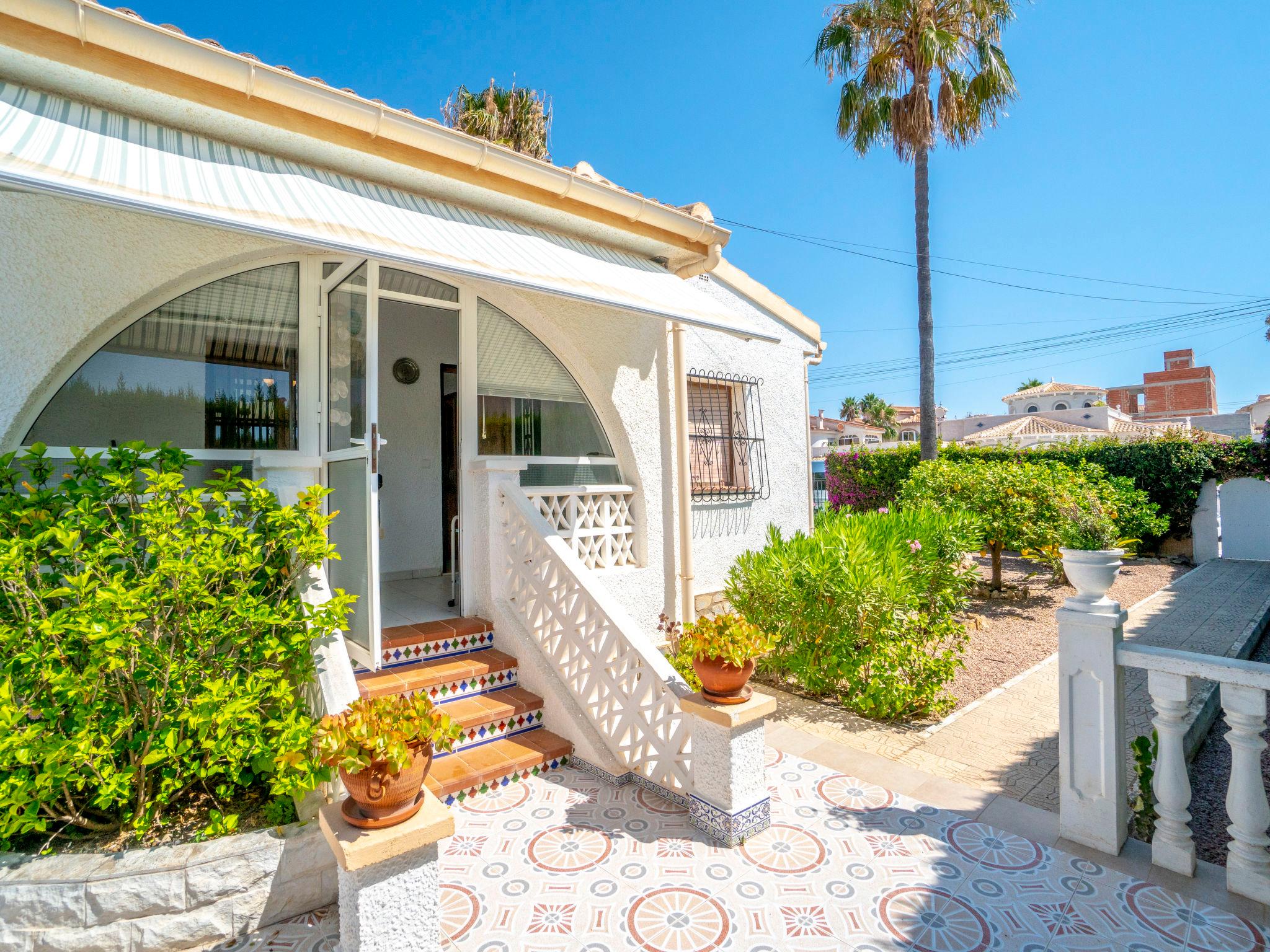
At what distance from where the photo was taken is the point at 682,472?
32.5 feet

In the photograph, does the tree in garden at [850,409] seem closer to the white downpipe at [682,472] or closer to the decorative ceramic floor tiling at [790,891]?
the white downpipe at [682,472]

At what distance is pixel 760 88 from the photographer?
19.0 metres

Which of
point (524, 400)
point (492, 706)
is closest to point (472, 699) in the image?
point (492, 706)

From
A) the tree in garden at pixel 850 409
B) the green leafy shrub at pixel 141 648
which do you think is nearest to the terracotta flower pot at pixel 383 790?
the green leafy shrub at pixel 141 648

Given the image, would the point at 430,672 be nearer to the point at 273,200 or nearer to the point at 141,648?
the point at 141,648

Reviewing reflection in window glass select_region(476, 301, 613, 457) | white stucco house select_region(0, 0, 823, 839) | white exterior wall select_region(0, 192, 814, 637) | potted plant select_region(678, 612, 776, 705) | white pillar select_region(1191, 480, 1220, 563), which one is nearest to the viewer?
white stucco house select_region(0, 0, 823, 839)

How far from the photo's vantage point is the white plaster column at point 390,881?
10.9 feet

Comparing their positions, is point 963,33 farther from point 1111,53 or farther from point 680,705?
point 680,705

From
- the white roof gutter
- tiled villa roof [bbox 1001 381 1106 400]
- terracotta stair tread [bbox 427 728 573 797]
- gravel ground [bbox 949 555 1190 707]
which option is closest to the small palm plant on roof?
the white roof gutter

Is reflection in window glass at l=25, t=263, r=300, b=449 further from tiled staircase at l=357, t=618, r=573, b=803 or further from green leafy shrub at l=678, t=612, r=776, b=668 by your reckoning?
green leafy shrub at l=678, t=612, r=776, b=668

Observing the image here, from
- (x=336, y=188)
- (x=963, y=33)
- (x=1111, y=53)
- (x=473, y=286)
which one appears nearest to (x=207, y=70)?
(x=336, y=188)

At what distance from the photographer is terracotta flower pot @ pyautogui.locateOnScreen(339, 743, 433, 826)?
3.43 m

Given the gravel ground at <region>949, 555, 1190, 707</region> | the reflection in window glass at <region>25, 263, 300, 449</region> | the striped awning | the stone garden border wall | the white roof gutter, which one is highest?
the white roof gutter

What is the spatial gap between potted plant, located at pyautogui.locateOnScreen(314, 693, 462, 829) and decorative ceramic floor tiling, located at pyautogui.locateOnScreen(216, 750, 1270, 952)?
1253 mm
